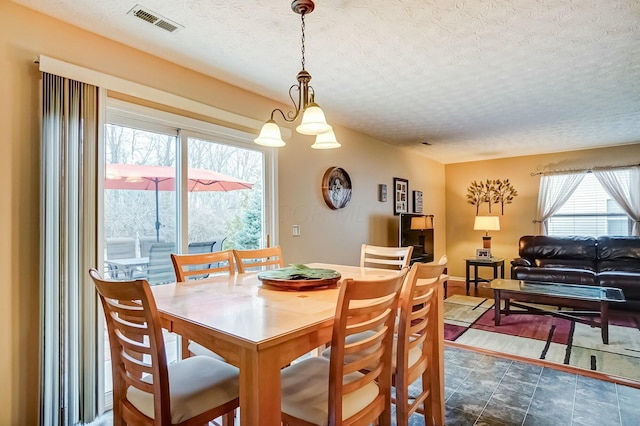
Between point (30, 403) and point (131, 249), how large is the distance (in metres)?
1.01

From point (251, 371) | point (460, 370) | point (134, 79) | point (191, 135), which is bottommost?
point (460, 370)

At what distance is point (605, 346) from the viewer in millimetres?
3217

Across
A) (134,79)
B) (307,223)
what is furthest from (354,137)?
(134,79)

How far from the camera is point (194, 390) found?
1377 mm

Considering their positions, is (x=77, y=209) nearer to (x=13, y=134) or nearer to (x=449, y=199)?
(x=13, y=134)

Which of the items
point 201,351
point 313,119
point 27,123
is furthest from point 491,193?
point 27,123

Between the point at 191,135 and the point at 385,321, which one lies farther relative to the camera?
the point at 191,135

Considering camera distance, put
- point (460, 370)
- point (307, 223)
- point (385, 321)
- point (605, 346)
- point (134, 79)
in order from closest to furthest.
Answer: point (385, 321), point (134, 79), point (460, 370), point (605, 346), point (307, 223)

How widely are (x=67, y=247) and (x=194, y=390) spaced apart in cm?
126

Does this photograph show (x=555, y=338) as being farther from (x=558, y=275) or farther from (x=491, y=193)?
(x=491, y=193)

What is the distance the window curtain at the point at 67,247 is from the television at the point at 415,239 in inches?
151

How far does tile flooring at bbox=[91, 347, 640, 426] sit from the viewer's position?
207 centimetres

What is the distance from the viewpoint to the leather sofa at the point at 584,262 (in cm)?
→ 438

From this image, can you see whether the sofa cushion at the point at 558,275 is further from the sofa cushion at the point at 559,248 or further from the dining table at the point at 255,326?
the dining table at the point at 255,326
